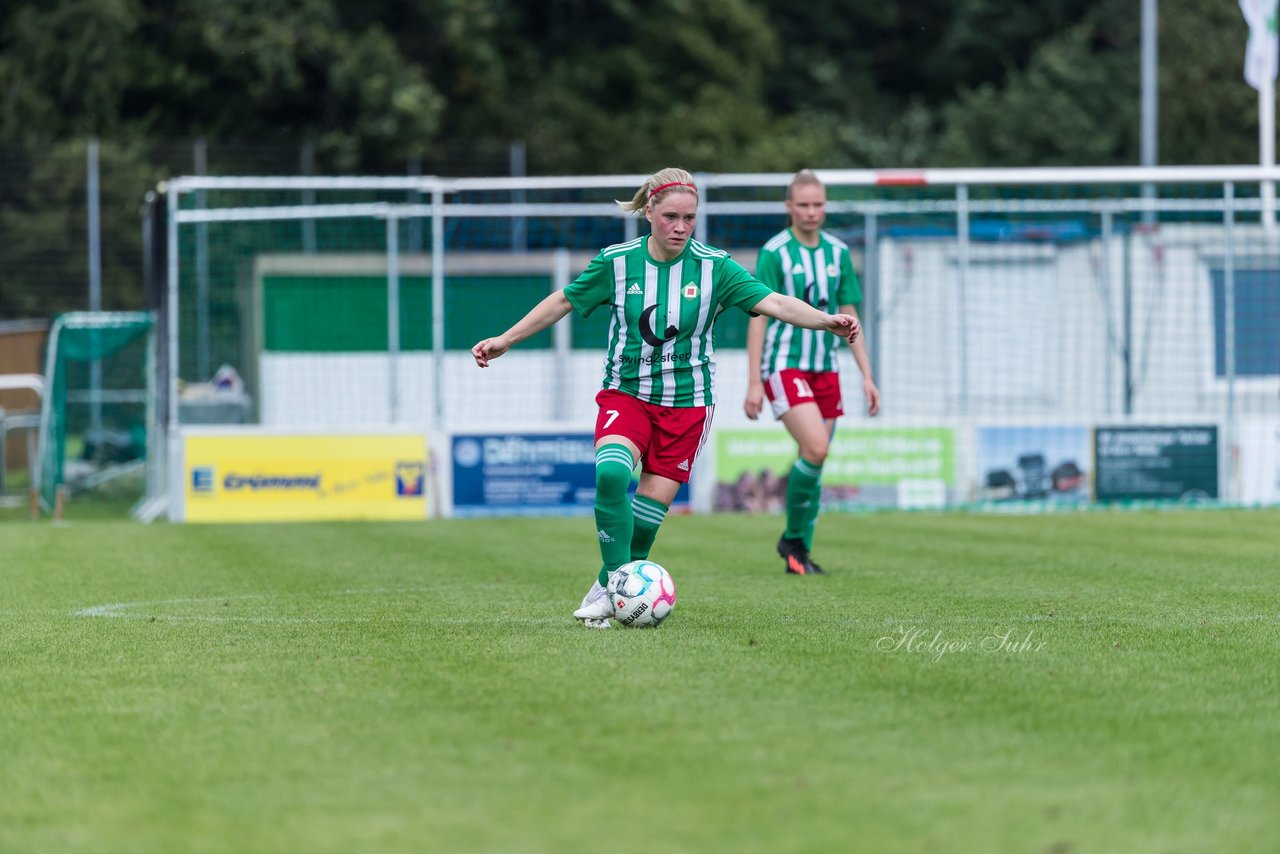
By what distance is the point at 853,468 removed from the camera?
17.7 metres

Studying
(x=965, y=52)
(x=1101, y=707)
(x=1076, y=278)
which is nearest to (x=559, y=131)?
(x=965, y=52)

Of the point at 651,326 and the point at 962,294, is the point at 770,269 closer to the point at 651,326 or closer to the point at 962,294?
the point at 651,326

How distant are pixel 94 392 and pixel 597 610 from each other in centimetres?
1742

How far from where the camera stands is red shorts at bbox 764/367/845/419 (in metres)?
10.7

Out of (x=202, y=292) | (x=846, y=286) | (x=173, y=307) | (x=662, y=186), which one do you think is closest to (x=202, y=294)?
(x=202, y=292)

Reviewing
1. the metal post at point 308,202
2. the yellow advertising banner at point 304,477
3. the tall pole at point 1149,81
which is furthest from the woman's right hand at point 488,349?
the tall pole at point 1149,81

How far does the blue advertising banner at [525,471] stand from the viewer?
1745cm

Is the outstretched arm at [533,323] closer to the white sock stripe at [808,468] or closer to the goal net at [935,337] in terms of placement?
the white sock stripe at [808,468]

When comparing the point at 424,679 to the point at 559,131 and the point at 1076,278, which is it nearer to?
the point at 1076,278

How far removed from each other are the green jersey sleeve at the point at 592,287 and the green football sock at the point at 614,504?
60 cm

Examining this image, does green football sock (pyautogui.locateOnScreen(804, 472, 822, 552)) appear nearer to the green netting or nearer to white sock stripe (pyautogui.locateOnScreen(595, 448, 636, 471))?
white sock stripe (pyautogui.locateOnScreen(595, 448, 636, 471))

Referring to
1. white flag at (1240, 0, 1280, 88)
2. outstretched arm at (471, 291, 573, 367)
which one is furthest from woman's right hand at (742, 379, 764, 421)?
white flag at (1240, 0, 1280, 88)

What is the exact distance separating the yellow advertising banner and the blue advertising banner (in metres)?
0.45

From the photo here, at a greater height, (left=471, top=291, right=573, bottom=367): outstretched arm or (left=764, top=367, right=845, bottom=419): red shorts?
(left=471, top=291, right=573, bottom=367): outstretched arm
